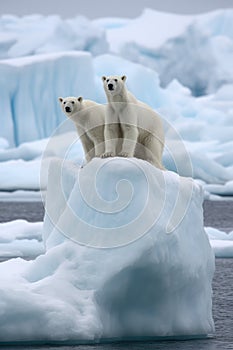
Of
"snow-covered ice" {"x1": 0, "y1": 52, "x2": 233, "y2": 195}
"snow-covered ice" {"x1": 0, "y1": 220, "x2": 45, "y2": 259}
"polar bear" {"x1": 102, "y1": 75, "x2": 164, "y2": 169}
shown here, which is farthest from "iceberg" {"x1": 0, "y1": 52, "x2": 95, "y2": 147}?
"polar bear" {"x1": 102, "y1": 75, "x2": 164, "y2": 169}

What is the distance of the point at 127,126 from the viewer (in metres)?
10.5

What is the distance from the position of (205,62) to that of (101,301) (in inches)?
1784

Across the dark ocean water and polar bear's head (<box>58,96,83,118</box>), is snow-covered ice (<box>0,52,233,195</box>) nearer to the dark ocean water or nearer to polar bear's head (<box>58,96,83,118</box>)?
the dark ocean water

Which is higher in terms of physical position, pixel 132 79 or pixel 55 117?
pixel 132 79

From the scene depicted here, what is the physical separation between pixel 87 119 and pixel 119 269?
2.26 metres

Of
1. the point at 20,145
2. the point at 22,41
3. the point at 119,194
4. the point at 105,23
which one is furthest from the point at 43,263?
the point at 105,23

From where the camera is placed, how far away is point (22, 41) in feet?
164

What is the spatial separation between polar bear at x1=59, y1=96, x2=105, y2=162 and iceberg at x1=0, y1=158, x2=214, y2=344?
0.55m

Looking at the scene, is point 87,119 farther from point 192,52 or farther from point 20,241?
point 192,52

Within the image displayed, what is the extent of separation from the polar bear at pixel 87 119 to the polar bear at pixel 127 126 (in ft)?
1.20

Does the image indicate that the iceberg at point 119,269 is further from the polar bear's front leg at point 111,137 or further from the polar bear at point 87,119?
the polar bear at point 87,119

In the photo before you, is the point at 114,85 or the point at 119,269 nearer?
the point at 119,269

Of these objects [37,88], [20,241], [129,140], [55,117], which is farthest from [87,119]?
[55,117]

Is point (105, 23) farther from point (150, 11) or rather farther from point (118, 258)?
point (118, 258)
